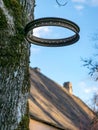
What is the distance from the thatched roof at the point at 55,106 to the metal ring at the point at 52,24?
15.2 metres

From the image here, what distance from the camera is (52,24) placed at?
9.21 ft

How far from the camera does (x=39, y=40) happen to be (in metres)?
3.05

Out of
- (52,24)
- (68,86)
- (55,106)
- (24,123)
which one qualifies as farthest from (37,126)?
(52,24)

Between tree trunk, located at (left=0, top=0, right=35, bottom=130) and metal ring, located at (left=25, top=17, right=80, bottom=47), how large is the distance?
0.06 meters

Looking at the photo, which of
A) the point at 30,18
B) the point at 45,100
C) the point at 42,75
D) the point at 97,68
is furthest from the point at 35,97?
the point at 30,18

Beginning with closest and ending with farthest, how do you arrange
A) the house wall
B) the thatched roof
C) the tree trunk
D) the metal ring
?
the tree trunk
the metal ring
the house wall
the thatched roof

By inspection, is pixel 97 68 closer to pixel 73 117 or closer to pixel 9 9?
pixel 73 117

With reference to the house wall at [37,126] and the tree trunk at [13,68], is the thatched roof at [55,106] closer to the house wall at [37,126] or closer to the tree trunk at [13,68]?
the house wall at [37,126]

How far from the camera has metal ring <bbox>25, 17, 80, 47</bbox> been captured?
9.25ft

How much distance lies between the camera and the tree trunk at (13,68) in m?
2.68

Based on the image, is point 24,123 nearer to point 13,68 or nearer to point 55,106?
point 13,68

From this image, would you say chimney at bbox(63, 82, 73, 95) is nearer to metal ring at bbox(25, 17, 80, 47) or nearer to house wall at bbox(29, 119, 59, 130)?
house wall at bbox(29, 119, 59, 130)

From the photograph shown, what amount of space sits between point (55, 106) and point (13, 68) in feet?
70.5

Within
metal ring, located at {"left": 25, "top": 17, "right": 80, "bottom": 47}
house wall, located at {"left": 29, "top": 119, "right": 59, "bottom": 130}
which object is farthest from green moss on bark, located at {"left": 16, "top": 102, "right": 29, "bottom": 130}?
house wall, located at {"left": 29, "top": 119, "right": 59, "bottom": 130}
